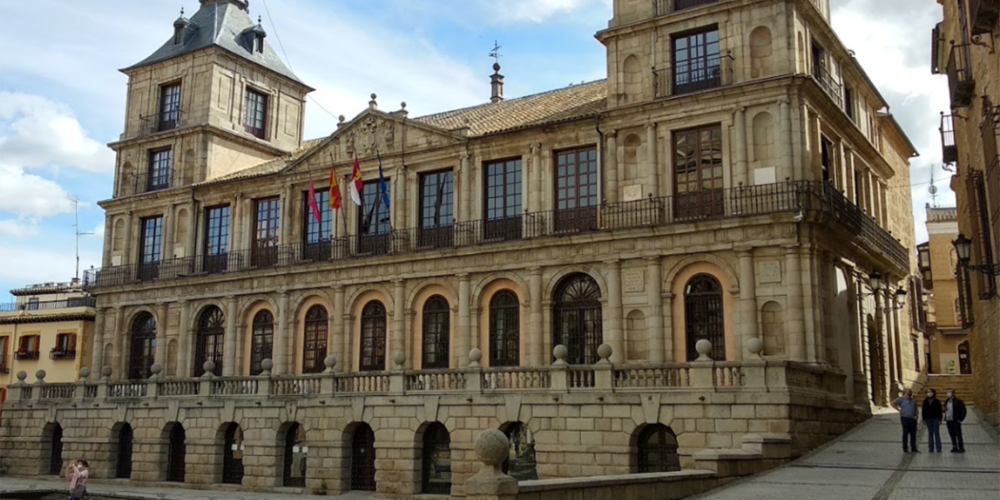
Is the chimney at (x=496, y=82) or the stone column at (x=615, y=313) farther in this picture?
the chimney at (x=496, y=82)

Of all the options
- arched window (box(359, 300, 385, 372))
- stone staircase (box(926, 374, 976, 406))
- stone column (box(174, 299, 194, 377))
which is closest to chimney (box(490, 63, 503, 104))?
arched window (box(359, 300, 385, 372))

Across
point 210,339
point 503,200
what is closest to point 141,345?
point 210,339

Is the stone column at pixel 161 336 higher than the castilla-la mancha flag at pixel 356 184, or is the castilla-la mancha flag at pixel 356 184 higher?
the castilla-la mancha flag at pixel 356 184

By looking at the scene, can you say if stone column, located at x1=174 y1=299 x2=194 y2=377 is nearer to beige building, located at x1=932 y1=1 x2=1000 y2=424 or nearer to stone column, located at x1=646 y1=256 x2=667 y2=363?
stone column, located at x1=646 y1=256 x2=667 y2=363

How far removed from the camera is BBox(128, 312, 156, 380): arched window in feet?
121

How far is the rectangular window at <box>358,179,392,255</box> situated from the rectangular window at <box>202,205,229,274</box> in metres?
6.22

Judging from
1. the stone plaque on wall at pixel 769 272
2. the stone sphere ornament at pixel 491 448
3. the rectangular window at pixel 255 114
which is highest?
the rectangular window at pixel 255 114

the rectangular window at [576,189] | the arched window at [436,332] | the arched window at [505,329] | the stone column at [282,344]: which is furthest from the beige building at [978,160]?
the stone column at [282,344]

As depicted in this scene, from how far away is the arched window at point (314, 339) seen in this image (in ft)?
108

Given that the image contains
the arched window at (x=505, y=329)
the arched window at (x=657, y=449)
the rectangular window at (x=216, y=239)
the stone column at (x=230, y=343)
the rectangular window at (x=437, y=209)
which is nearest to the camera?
the arched window at (x=657, y=449)

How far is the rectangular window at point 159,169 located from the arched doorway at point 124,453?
1032cm

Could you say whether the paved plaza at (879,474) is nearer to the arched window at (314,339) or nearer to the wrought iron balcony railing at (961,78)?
the arched window at (314,339)

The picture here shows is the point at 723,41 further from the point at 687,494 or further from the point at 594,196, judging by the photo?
the point at 687,494

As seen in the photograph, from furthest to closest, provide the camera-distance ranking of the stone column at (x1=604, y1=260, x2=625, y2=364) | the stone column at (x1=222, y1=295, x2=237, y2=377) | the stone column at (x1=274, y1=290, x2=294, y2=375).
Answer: the stone column at (x1=222, y1=295, x2=237, y2=377), the stone column at (x1=274, y1=290, x2=294, y2=375), the stone column at (x1=604, y1=260, x2=625, y2=364)
